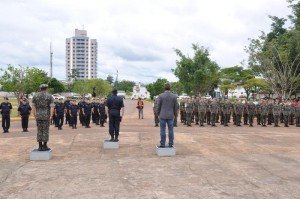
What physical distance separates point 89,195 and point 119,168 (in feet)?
7.26

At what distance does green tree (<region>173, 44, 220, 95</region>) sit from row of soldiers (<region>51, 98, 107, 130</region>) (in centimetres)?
1679

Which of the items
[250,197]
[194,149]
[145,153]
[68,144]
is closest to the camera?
→ [250,197]

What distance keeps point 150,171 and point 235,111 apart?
48.7 feet

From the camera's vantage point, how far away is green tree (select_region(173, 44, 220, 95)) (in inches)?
1464

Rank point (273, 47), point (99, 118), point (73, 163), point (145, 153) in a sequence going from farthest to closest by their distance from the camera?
point (273, 47), point (99, 118), point (145, 153), point (73, 163)

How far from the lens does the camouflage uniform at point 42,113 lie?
32.8 feet

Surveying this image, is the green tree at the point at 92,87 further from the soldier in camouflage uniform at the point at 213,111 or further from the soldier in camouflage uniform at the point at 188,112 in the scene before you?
the soldier in camouflage uniform at the point at 188,112

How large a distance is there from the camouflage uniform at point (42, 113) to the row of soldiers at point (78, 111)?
860 cm

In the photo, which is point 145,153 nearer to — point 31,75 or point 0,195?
point 0,195

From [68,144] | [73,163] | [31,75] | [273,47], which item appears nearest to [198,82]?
[273,47]

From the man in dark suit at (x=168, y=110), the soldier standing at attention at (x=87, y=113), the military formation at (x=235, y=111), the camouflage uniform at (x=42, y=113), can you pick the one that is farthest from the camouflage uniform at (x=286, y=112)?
the camouflage uniform at (x=42, y=113)

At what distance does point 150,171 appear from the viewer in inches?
328

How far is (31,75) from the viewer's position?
107ft

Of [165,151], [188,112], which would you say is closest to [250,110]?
[188,112]
